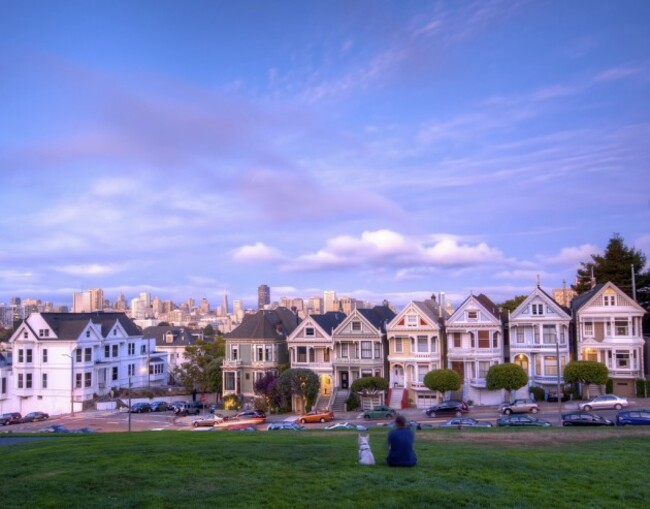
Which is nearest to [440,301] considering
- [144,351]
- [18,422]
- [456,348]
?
[456,348]

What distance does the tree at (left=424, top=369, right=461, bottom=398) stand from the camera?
2312 inches

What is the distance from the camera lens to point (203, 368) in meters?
78.4

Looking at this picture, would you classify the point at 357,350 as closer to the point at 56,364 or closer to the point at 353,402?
the point at 353,402

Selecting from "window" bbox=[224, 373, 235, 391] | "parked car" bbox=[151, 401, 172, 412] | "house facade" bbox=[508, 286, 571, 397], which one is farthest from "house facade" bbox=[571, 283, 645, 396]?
"parked car" bbox=[151, 401, 172, 412]

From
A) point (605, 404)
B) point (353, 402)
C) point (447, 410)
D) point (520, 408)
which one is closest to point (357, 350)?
point (353, 402)

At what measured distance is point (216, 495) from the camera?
50.6 ft

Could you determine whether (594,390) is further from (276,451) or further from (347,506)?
(347,506)

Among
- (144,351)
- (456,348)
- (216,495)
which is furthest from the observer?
(144,351)

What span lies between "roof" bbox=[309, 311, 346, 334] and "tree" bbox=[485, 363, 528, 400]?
1842cm

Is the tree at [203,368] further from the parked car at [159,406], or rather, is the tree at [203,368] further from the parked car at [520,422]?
the parked car at [520,422]

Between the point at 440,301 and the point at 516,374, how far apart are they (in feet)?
62.4

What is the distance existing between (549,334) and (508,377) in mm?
7320

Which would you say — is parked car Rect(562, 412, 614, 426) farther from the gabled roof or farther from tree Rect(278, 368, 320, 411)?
the gabled roof

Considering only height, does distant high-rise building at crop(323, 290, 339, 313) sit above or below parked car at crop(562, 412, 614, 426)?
above
